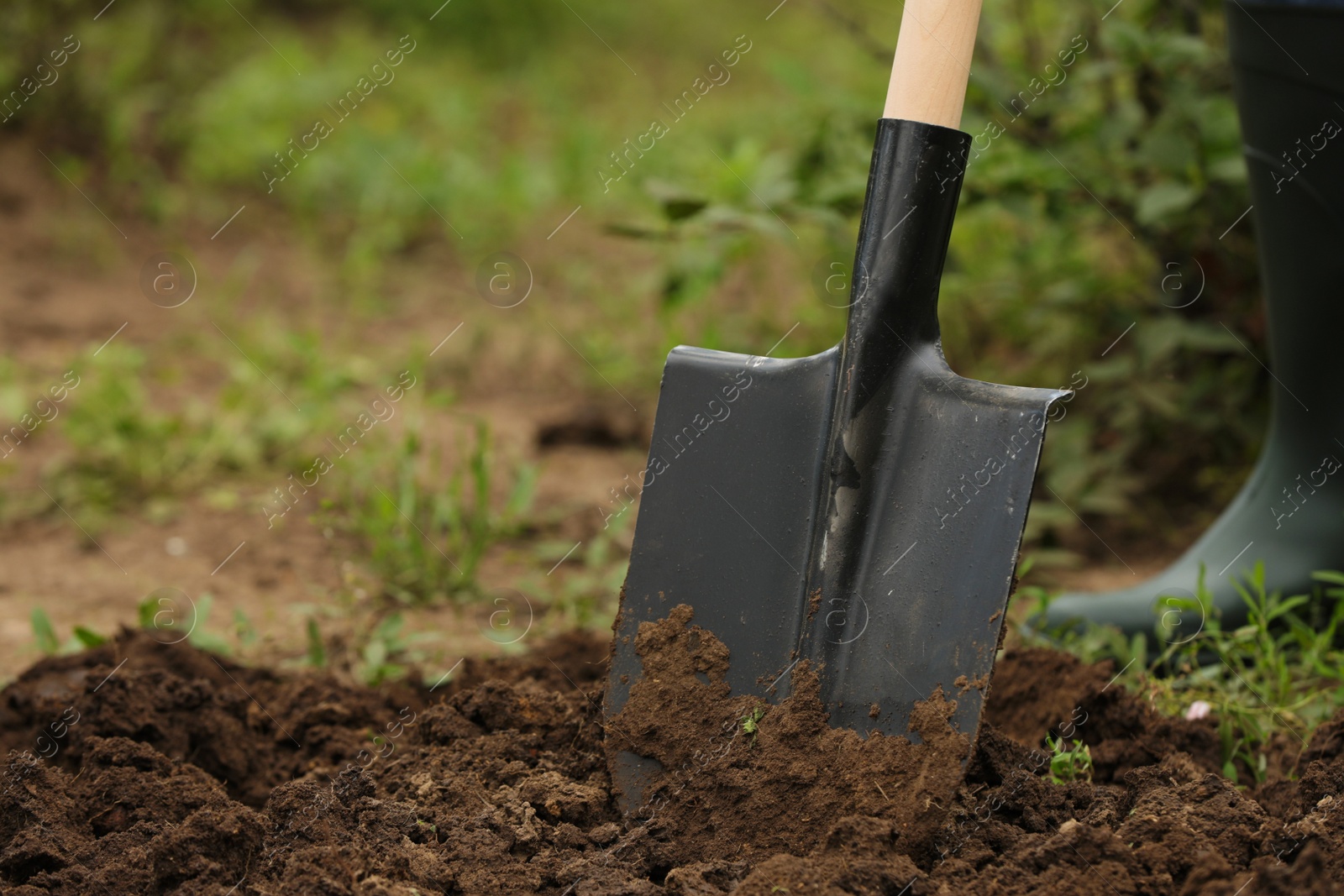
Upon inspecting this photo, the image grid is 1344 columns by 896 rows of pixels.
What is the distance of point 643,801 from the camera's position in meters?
1.31

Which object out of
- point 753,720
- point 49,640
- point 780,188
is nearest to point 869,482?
point 753,720

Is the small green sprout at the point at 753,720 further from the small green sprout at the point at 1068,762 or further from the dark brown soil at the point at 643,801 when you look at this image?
the small green sprout at the point at 1068,762

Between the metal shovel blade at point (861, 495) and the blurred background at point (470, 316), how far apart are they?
594mm

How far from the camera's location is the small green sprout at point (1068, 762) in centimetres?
136

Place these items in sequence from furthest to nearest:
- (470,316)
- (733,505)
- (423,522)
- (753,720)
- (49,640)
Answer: (470,316), (423,522), (49,640), (733,505), (753,720)

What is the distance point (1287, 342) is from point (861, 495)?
0.96 meters

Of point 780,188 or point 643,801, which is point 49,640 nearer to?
point 643,801

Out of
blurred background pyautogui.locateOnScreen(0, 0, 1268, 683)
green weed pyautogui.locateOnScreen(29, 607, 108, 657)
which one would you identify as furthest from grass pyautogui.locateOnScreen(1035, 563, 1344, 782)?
green weed pyautogui.locateOnScreen(29, 607, 108, 657)

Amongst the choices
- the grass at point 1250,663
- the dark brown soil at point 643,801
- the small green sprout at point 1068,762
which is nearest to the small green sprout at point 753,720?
the dark brown soil at point 643,801

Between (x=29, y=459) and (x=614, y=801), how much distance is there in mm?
2094

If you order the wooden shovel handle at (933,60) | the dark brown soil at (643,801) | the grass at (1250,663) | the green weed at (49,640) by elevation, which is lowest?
the grass at (1250,663)

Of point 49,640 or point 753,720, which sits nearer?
point 753,720

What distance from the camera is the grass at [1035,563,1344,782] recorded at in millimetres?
1589

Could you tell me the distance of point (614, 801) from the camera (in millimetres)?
1341
